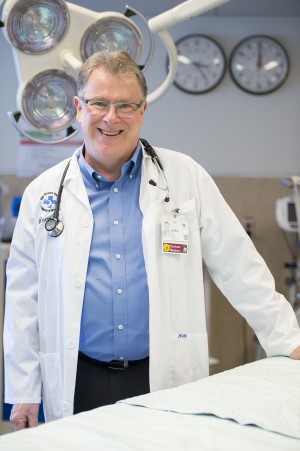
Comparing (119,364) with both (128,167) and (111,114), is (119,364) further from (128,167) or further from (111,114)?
(111,114)

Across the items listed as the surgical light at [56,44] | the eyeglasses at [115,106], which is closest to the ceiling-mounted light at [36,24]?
the surgical light at [56,44]

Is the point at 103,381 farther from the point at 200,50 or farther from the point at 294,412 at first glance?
the point at 200,50

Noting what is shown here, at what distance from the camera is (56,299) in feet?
7.07

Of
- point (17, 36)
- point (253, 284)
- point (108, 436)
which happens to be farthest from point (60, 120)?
point (108, 436)

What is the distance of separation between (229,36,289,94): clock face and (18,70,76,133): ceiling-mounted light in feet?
10.4

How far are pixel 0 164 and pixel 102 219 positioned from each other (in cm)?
Result: 334

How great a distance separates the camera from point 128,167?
2.16 m

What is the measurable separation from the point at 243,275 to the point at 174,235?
0.79 feet

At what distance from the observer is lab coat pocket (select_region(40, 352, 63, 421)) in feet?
7.04

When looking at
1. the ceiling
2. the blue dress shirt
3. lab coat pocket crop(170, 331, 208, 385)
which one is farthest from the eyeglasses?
the ceiling

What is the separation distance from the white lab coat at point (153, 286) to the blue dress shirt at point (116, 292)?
31mm

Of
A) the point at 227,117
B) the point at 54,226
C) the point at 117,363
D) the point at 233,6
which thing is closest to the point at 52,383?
the point at 117,363

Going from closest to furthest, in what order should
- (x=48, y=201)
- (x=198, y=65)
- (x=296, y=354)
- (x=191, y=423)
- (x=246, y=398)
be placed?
(x=191, y=423) < (x=246, y=398) < (x=296, y=354) < (x=48, y=201) < (x=198, y=65)

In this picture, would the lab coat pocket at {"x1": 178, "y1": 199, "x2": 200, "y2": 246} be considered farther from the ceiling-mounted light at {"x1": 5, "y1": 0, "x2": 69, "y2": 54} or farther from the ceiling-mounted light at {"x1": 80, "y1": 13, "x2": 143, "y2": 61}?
the ceiling-mounted light at {"x1": 5, "y1": 0, "x2": 69, "y2": 54}
